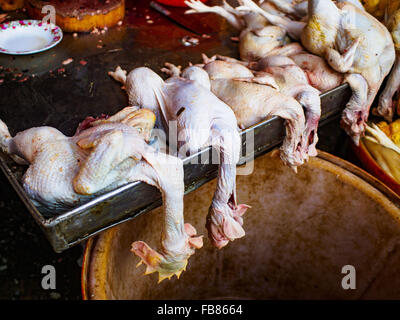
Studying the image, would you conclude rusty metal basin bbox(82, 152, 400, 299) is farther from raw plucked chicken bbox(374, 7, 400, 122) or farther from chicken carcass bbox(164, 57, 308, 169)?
raw plucked chicken bbox(374, 7, 400, 122)

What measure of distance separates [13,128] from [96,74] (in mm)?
654

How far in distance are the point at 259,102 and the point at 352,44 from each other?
0.75 meters

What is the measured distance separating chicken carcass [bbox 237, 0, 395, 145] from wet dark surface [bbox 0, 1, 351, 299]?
624mm

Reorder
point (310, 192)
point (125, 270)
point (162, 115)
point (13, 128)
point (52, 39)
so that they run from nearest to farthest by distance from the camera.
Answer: point (162, 115), point (125, 270), point (13, 128), point (310, 192), point (52, 39)

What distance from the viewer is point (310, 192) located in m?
2.21

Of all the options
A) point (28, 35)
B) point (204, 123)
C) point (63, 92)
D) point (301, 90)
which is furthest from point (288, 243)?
point (28, 35)

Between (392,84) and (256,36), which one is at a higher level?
(256,36)

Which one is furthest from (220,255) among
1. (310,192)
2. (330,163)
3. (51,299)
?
(51,299)

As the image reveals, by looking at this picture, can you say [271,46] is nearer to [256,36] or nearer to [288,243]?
[256,36]

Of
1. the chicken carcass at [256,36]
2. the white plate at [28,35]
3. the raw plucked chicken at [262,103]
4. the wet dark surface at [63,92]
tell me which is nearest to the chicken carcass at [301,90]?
the raw plucked chicken at [262,103]

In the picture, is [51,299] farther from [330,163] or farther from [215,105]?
[330,163]

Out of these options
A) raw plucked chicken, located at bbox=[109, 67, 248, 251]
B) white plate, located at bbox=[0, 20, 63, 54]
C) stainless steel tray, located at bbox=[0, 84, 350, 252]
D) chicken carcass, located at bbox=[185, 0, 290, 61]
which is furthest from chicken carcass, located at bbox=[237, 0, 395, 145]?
white plate, located at bbox=[0, 20, 63, 54]

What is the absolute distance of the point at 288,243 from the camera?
243 centimetres

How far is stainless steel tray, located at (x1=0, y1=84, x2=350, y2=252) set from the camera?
130cm
